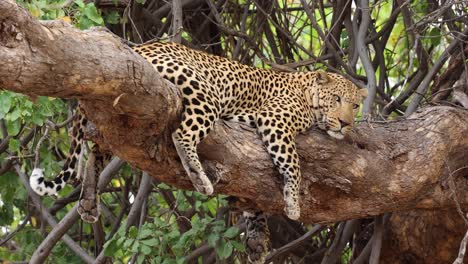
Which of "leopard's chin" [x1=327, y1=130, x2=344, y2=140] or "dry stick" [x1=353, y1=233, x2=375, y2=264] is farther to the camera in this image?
"dry stick" [x1=353, y1=233, x2=375, y2=264]

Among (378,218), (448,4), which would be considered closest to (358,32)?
(448,4)

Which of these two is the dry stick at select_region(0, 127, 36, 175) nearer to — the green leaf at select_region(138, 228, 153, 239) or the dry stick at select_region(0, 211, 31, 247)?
the dry stick at select_region(0, 211, 31, 247)

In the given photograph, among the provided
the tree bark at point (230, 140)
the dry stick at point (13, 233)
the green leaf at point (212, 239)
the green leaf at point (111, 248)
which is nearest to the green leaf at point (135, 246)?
the green leaf at point (111, 248)

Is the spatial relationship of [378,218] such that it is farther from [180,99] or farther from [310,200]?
[180,99]

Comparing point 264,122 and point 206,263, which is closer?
point 264,122

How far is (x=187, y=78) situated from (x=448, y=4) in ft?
7.68

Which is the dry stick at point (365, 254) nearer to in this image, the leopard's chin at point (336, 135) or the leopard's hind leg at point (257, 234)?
the leopard's hind leg at point (257, 234)

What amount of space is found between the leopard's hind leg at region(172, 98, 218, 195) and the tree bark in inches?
2.8

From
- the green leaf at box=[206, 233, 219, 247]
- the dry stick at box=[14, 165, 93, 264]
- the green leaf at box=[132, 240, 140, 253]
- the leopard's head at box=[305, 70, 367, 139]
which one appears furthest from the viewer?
the dry stick at box=[14, 165, 93, 264]

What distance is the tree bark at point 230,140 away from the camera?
387 centimetres

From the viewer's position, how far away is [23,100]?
6180mm

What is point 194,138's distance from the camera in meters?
4.90

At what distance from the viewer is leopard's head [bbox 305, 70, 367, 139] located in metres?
6.24

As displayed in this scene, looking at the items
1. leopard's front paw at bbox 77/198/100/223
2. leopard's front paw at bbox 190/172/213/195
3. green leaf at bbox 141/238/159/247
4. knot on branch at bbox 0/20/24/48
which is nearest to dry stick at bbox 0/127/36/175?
green leaf at bbox 141/238/159/247
